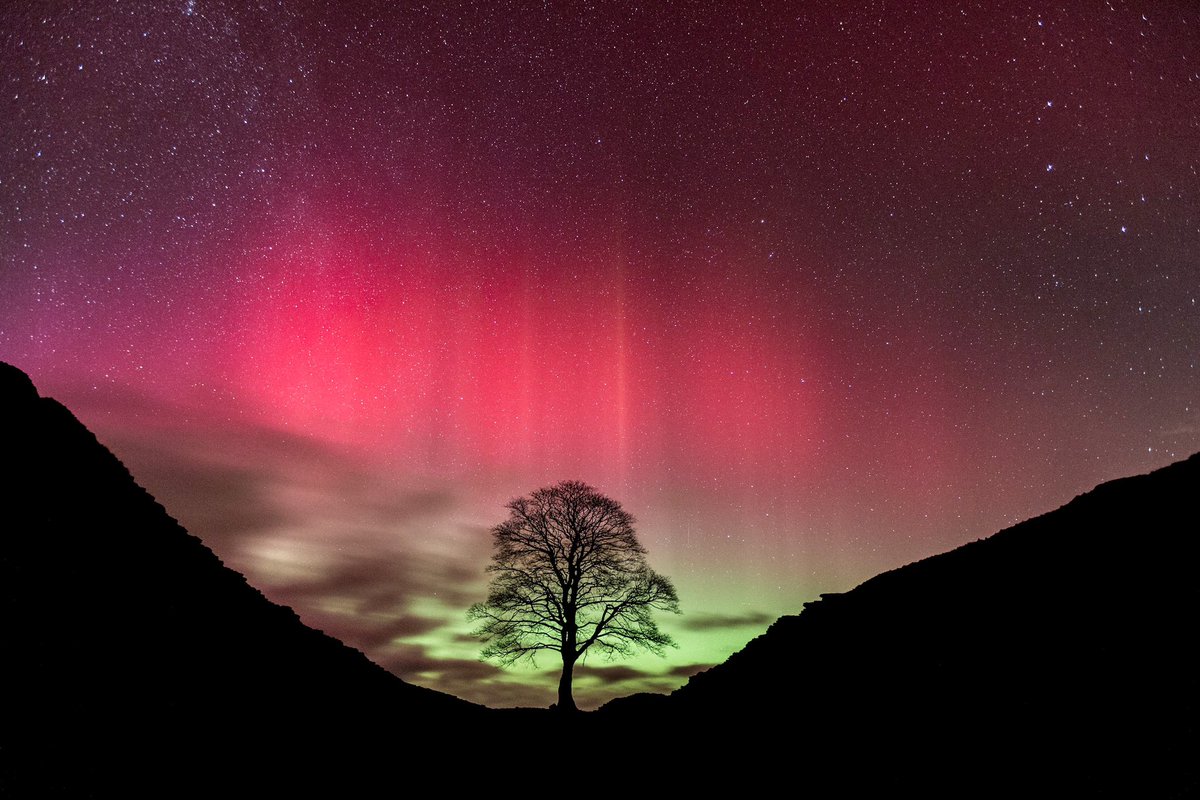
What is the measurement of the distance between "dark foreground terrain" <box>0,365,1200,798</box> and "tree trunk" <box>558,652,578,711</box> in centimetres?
654

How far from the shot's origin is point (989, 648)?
958 cm

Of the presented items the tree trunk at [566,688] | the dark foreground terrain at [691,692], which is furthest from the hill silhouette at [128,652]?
the tree trunk at [566,688]

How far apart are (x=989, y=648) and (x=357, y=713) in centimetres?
1301

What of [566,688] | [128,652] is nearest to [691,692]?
[566,688]

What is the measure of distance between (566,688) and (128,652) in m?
17.1

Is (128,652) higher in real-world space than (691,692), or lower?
higher

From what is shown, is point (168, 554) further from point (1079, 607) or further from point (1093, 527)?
point (1093, 527)

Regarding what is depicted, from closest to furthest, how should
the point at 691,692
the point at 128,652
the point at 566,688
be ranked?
the point at 128,652
the point at 691,692
the point at 566,688

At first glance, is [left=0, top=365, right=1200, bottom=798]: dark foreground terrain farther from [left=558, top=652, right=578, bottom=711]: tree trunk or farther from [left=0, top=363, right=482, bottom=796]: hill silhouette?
[left=558, top=652, right=578, bottom=711]: tree trunk

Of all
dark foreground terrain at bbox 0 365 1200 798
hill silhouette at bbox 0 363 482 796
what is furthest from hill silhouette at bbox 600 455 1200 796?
hill silhouette at bbox 0 363 482 796

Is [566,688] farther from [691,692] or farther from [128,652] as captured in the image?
[128,652]

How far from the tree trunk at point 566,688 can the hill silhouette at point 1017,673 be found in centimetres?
957

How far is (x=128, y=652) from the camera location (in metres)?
10.1

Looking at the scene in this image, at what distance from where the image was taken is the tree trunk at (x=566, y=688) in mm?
22953
